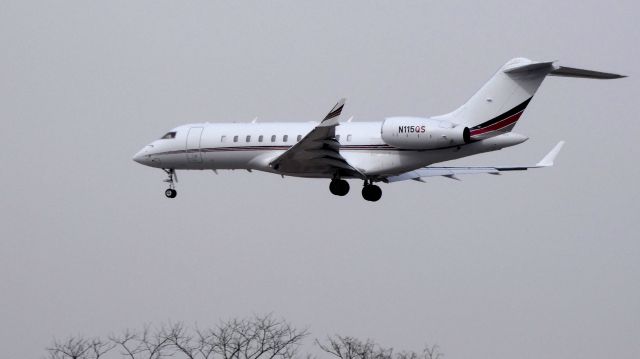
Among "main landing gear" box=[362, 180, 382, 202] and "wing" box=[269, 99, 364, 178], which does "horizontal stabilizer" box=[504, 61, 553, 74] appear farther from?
"main landing gear" box=[362, 180, 382, 202]

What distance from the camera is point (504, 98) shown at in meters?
42.8

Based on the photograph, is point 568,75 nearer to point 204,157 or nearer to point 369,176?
point 369,176

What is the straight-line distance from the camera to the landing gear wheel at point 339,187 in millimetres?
45625

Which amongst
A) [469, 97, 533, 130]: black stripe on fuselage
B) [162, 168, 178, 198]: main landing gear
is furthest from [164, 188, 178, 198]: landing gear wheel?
[469, 97, 533, 130]: black stripe on fuselage

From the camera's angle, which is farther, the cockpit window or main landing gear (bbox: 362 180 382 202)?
the cockpit window

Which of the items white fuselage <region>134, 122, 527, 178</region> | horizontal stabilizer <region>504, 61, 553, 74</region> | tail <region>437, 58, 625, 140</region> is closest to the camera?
horizontal stabilizer <region>504, 61, 553, 74</region>

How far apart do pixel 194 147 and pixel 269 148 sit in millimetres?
3203

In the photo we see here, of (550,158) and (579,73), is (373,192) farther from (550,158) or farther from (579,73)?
(579,73)

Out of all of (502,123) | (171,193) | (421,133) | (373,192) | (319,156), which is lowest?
(373,192)

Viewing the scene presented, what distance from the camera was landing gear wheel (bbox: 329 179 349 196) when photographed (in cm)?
4562

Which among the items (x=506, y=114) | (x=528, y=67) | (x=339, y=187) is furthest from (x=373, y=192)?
(x=528, y=67)

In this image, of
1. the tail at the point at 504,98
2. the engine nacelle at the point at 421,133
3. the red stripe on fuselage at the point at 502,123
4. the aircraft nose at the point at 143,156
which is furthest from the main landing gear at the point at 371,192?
the aircraft nose at the point at 143,156

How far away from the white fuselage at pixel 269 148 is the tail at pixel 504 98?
1.34 ft

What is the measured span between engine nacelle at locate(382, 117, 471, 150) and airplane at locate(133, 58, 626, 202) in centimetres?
3
